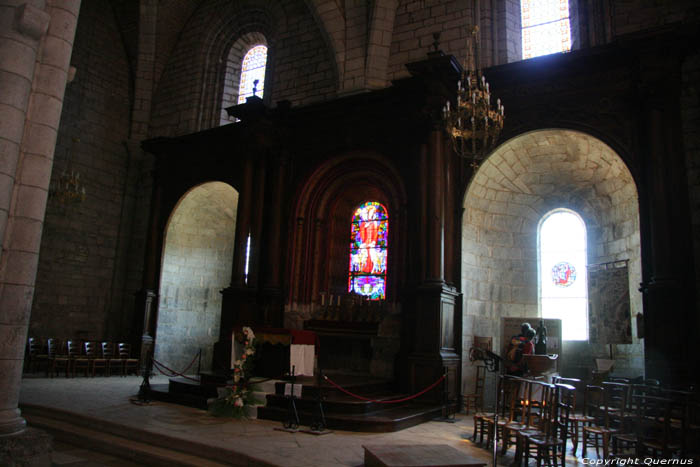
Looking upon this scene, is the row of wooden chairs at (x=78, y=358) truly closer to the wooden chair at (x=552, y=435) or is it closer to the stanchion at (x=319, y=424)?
the stanchion at (x=319, y=424)

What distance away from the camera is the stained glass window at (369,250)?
39.2 feet

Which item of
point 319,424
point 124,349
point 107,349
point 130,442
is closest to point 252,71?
point 124,349

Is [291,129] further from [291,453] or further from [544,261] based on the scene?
[291,453]

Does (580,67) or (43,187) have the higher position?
(580,67)

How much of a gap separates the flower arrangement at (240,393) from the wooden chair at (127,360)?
232 inches

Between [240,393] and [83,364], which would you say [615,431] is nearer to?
[240,393]

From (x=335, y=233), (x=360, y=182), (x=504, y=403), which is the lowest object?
(x=504, y=403)

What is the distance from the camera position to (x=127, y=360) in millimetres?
12992

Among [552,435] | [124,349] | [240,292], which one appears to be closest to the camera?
[552,435]

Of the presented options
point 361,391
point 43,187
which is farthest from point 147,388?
point 43,187

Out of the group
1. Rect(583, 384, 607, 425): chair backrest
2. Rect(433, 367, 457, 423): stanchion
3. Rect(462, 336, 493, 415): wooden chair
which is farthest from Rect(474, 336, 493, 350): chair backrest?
Rect(583, 384, 607, 425): chair backrest

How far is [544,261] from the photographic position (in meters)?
11.4

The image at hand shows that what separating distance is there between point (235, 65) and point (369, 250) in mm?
7179

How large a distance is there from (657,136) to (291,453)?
717cm
